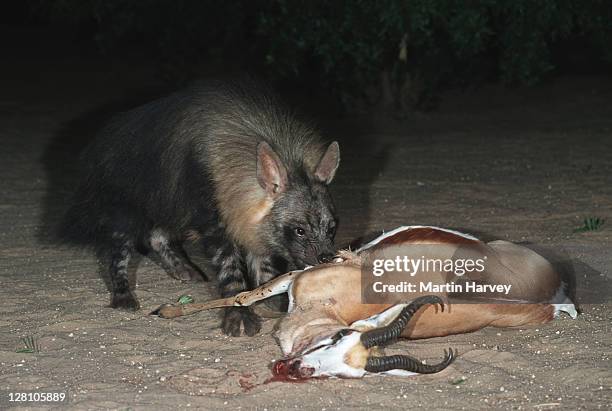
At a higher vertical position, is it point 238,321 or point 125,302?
point 238,321

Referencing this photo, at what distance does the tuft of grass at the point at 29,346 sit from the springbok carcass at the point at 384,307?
0.78 m

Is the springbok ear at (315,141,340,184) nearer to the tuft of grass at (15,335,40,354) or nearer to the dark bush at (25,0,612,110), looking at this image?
the tuft of grass at (15,335,40,354)

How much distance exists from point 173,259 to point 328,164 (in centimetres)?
150

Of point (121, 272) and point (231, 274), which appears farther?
point (121, 272)

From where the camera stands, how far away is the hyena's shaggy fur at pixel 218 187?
5500 millimetres

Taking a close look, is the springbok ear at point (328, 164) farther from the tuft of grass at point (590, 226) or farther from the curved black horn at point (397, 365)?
the tuft of grass at point (590, 226)

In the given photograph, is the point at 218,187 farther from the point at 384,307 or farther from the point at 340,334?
the point at 340,334

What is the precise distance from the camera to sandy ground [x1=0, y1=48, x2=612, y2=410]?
4.25 meters

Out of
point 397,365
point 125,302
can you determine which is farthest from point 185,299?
point 397,365

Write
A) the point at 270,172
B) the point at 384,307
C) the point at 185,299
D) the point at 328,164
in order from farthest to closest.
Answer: the point at 185,299 < the point at 328,164 < the point at 270,172 < the point at 384,307
